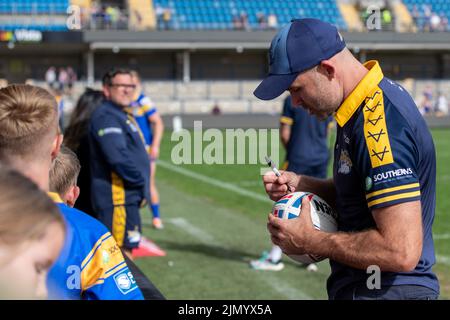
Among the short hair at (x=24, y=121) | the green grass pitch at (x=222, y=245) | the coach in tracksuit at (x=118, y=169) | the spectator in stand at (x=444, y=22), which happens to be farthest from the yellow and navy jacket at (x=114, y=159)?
the spectator in stand at (x=444, y=22)

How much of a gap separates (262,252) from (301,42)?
5.59 m

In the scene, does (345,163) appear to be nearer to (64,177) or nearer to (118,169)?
(64,177)

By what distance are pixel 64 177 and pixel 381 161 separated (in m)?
1.28

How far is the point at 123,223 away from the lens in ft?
20.6

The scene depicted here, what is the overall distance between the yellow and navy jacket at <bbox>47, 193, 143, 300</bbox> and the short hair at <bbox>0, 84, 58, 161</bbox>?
0.68 ft

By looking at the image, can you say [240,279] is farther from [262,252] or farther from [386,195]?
[386,195]

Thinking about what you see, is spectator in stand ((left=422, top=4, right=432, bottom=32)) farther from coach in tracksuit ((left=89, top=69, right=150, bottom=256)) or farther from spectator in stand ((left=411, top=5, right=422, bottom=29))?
coach in tracksuit ((left=89, top=69, right=150, bottom=256))

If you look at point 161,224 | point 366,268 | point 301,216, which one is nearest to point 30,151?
point 301,216

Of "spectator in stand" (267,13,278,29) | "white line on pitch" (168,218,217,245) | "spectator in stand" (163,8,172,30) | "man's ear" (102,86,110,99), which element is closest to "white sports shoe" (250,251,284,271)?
"white line on pitch" (168,218,217,245)

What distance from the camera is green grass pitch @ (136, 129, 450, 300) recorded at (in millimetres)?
6758

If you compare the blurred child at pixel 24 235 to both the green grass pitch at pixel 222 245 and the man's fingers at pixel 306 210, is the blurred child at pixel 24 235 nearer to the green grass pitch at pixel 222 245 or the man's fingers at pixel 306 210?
the man's fingers at pixel 306 210

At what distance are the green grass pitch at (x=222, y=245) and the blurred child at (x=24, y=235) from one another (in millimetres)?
4778

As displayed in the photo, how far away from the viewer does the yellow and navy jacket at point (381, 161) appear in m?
2.73

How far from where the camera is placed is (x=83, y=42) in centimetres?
3566
